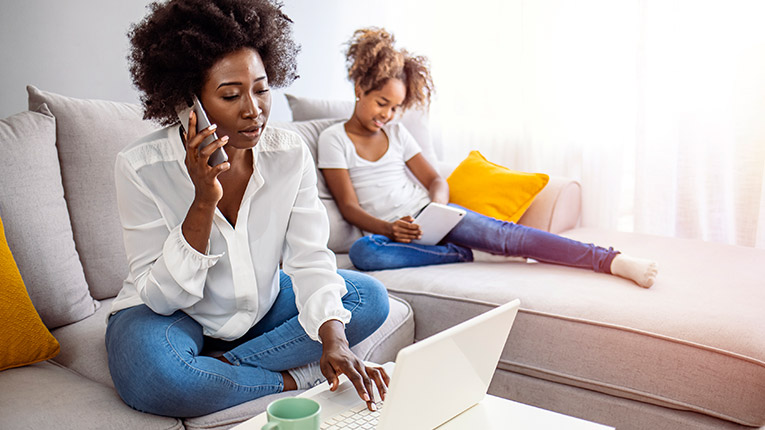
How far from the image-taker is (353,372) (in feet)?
3.24

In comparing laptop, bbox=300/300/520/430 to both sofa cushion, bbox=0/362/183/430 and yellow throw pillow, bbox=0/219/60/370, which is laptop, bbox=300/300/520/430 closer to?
sofa cushion, bbox=0/362/183/430

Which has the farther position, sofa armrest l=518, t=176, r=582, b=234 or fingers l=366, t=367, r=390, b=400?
sofa armrest l=518, t=176, r=582, b=234

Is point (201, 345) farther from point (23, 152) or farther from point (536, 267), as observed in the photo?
point (536, 267)

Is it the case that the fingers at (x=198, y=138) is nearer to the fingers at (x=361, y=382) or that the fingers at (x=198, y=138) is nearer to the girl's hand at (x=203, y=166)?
the girl's hand at (x=203, y=166)

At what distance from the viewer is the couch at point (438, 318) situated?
1.22 meters

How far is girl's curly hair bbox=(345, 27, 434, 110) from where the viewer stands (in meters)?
2.15

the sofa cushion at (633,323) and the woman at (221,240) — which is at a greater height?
the woman at (221,240)

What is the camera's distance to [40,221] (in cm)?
142

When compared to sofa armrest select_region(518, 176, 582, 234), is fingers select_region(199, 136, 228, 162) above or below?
above

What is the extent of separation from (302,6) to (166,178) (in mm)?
1664

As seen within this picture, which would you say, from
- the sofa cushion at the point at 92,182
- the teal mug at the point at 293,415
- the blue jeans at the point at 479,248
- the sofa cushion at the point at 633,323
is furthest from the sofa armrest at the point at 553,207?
the teal mug at the point at 293,415

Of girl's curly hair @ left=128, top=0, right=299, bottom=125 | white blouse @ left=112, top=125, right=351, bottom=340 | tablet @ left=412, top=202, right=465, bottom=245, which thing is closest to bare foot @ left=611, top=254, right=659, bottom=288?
tablet @ left=412, top=202, right=465, bottom=245

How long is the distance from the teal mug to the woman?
26cm

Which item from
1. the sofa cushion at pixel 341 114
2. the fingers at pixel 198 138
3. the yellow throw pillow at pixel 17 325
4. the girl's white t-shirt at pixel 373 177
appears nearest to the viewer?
the fingers at pixel 198 138
